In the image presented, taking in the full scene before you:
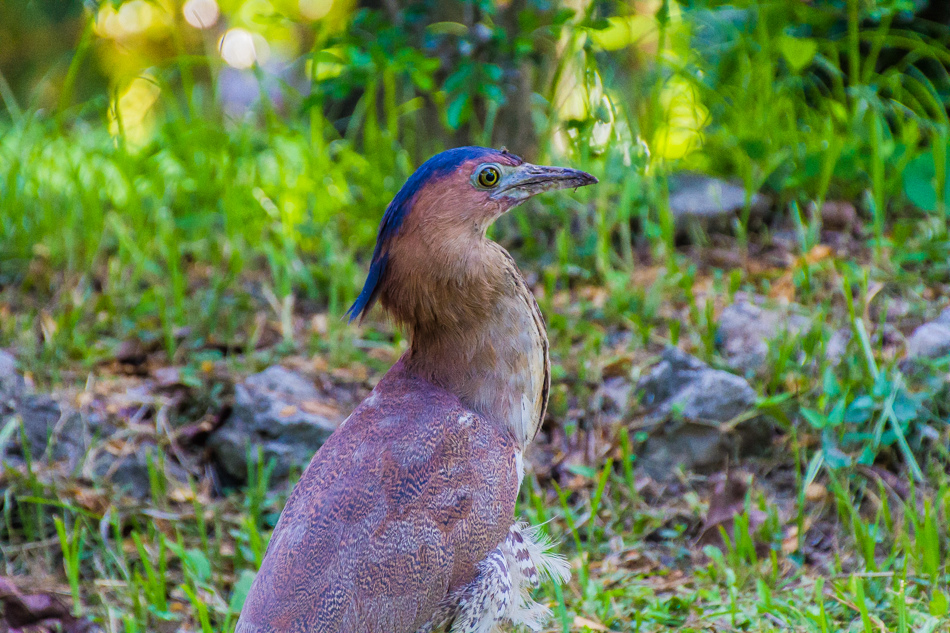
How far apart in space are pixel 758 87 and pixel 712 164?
49cm

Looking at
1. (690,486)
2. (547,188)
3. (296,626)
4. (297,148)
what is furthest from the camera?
(297,148)

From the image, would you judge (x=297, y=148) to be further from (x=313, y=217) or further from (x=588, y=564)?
(x=588, y=564)

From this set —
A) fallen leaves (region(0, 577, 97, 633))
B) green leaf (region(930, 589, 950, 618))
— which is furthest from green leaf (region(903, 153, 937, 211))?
fallen leaves (region(0, 577, 97, 633))

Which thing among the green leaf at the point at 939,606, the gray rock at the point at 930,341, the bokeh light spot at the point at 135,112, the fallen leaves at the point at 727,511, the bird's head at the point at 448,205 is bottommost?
the fallen leaves at the point at 727,511

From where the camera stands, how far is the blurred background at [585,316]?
10.9ft

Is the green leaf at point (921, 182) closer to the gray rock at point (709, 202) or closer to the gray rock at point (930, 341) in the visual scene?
the gray rock at point (709, 202)

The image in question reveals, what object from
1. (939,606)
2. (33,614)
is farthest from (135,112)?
(939,606)

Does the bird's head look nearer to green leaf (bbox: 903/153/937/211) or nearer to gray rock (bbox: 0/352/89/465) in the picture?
gray rock (bbox: 0/352/89/465)

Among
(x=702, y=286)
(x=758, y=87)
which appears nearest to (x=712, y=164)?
(x=758, y=87)

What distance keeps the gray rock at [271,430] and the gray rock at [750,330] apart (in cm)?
177

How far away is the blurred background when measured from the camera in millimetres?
3311

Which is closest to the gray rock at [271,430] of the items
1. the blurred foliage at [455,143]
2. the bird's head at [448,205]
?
the blurred foliage at [455,143]

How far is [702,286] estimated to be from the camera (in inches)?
187

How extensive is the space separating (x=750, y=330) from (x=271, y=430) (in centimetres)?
216
